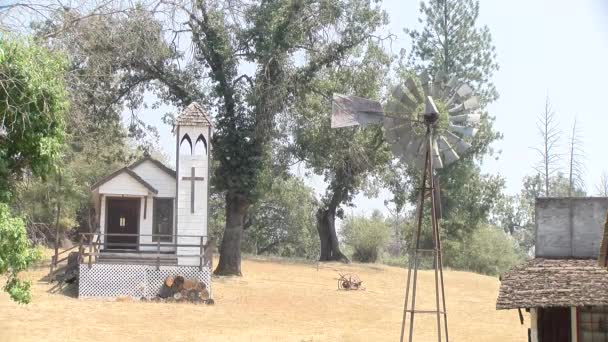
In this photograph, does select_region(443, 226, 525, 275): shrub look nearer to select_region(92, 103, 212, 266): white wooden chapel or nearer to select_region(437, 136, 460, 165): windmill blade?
select_region(92, 103, 212, 266): white wooden chapel

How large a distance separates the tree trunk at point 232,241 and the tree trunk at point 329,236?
1418 cm

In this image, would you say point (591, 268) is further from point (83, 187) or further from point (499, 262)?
point (499, 262)

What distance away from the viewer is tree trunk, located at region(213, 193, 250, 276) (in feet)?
123

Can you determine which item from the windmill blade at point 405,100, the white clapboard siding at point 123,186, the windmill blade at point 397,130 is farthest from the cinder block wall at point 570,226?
the white clapboard siding at point 123,186

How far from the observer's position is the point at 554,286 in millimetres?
18578

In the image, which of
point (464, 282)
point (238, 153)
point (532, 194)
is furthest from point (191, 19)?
point (532, 194)

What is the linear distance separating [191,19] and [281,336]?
16.6m

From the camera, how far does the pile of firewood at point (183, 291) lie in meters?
29.5

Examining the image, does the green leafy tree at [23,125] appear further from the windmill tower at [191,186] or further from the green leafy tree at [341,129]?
the green leafy tree at [341,129]

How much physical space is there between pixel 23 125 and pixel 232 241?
25.0 metres

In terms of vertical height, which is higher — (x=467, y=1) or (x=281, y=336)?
(x=467, y=1)

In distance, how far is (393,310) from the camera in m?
31.1

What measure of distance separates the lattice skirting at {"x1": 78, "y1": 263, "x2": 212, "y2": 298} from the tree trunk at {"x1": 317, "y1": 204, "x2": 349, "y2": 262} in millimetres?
21571

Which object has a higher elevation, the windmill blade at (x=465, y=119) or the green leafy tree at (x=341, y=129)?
the green leafy tree at (x=341, y=129)
